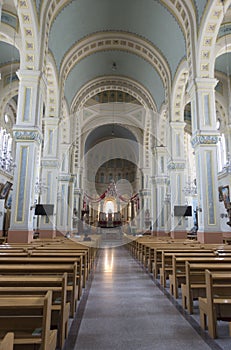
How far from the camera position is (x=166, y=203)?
16.1m

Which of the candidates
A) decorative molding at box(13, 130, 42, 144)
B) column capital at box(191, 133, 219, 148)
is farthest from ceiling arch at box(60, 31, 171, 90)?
decorative molding at box(13, 130, 42, 144)

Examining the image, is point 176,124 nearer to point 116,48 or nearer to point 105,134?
point 116,48

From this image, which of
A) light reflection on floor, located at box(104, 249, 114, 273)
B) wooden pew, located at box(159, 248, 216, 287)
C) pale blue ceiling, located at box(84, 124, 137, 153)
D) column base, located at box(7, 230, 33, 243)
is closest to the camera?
wooden pew, located at box(159, 248, 216, 287)

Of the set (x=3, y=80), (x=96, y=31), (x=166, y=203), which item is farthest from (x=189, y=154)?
(x=3, y=80)

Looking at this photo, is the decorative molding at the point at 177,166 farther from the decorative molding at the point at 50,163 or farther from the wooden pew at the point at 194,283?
the wooden pew at the point at 194,283

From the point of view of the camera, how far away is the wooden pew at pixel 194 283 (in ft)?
12.1

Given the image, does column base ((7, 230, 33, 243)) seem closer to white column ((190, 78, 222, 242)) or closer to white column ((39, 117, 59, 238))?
white column ((39, 117, 59, 238))

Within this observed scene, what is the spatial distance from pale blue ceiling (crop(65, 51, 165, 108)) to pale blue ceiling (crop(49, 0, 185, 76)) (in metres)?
2.13

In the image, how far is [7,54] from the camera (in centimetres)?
1361

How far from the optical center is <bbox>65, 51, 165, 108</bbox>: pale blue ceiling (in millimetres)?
15789

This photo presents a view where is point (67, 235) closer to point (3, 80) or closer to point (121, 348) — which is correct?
point (3, 80)

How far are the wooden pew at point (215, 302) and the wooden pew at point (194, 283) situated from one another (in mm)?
270

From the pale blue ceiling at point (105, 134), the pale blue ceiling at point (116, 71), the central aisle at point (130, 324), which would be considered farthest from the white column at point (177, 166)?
the pale blue ceiling at point (105, 134)

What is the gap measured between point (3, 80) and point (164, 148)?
998cm
